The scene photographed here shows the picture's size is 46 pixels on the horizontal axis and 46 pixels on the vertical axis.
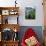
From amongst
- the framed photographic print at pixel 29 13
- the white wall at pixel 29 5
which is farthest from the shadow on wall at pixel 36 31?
the framed photographic print at pixel 29 13

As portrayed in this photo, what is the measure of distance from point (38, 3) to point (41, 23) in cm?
68

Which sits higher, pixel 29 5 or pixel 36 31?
pixel 29 5

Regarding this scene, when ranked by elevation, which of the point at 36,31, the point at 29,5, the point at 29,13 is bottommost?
the point at 36,31

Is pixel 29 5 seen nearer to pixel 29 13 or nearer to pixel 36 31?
pixel 29 13

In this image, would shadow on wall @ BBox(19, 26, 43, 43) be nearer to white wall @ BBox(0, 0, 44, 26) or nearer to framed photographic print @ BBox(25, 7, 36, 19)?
white wall @ BBox(0, 0, 44, 26)

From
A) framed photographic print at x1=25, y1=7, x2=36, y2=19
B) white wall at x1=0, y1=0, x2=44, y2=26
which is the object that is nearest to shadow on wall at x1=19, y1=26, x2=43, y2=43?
white wall at x1=0, y1=0, x2=44, y2=26

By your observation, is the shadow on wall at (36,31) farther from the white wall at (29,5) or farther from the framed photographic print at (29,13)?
the framed photographic print at (29,13)

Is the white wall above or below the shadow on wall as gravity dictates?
above

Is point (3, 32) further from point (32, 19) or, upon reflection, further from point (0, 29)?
point (32, 19)

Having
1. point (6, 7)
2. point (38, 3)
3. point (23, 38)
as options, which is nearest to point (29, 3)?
point (38, 3)

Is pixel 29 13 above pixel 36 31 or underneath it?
above

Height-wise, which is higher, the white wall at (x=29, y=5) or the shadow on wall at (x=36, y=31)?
the white wall at (x=29, y=5)

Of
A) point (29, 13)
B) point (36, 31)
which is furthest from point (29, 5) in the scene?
point (36, 31)

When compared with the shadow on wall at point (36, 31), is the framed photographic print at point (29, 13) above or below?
above
